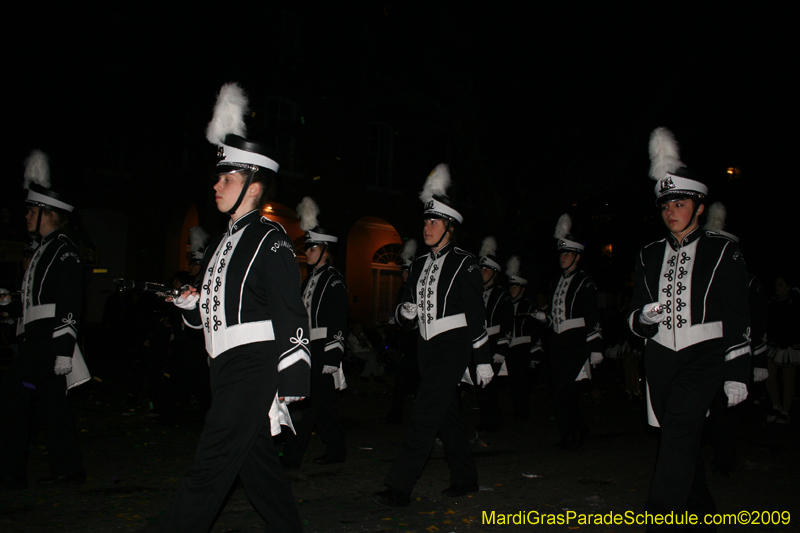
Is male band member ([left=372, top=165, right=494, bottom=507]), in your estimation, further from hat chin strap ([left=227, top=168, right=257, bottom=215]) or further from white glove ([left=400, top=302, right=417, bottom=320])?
hat chin strap ([left=227, top=168, right=257, bottom=215])

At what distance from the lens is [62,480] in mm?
5328

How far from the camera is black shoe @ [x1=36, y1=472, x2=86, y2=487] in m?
5.28

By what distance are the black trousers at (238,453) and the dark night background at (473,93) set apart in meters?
8.25

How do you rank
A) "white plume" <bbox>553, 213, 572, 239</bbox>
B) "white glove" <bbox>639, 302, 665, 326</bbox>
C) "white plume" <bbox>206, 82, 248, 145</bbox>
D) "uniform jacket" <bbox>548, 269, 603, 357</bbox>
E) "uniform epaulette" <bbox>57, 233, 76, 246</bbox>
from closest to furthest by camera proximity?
"white plume" <bbox>206, 82, 248, 145</bbox> < "white glove" <bbox>639, 302, 665, 326</bbox> < "uniform epaulette" <bbox>57, 233, 76, 246</bbox> < "uniform jacket" <bbox>548, 269, 603, 357</bbox> < "white plume" <bbox>553, 213, 572, 239</bbox>

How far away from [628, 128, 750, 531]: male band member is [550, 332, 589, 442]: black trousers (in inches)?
114

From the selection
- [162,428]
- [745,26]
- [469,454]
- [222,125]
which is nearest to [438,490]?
[469,454]

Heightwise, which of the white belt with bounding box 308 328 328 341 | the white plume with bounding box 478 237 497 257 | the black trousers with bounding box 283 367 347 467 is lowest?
the black trousers with bounding box 283 367 347 467

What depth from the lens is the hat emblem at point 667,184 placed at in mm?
4757

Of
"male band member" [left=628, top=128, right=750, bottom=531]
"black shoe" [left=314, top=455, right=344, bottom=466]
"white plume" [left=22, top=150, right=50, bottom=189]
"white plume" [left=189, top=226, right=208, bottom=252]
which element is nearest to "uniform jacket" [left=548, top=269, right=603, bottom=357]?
"black shoe" [left=314, top=455, right=344, bottom=466]

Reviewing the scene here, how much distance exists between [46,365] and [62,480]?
0.91 m

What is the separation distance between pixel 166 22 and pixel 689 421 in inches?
442

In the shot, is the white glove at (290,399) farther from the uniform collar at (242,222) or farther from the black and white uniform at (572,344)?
the black and white uniform at (572,344)

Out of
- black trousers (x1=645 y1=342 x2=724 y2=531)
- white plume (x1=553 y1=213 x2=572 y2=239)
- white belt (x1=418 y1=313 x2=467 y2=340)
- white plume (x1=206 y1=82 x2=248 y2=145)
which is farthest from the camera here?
white plume (x1=553 y1=213 x2=572 y2=239)

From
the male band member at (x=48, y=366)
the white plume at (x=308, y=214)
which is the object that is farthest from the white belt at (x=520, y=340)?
the male band member at (x=48, y=366)
